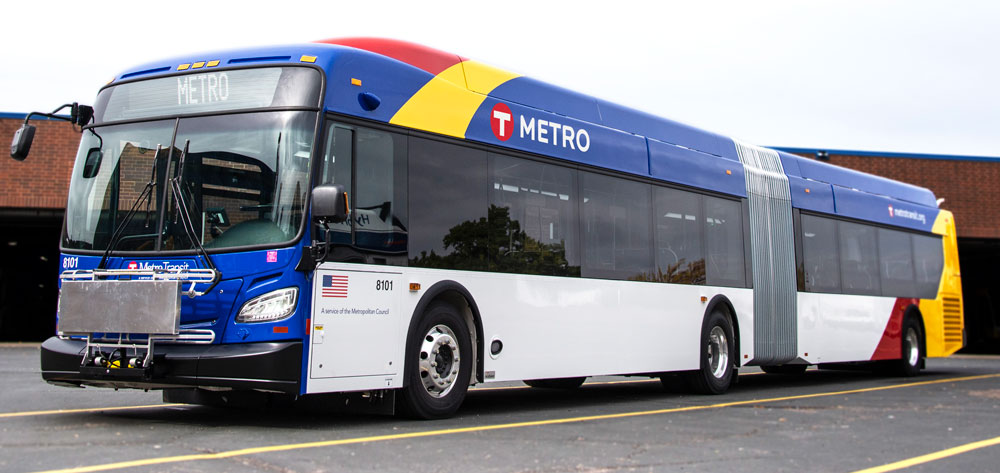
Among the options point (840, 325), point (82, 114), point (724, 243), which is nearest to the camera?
point (82, 114)

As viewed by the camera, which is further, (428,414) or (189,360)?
(428,414)

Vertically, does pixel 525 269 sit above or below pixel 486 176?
below

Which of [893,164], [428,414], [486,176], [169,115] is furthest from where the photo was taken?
[893,164]

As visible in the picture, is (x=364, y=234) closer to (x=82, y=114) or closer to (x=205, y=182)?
(x=205, y=182)

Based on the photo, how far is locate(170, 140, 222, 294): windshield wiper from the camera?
24.4 ft

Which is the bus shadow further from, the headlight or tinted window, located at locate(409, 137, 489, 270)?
tinted window, located at locate(409, 137, 489, 270)

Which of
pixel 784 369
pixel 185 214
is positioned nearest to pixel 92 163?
pixel 185 214

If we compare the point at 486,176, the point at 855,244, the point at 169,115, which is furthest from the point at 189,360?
the point at 855,244

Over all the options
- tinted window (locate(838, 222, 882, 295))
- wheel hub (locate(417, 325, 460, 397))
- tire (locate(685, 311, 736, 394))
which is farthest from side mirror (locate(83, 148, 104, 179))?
tinted window (locate(838, 222, 882, 295))

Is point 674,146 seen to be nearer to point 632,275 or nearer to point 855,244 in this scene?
point 632,275

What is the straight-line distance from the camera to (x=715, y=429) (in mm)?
8625

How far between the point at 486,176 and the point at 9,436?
183 inches

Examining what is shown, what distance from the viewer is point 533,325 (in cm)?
995

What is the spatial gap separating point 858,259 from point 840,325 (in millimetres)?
1349
